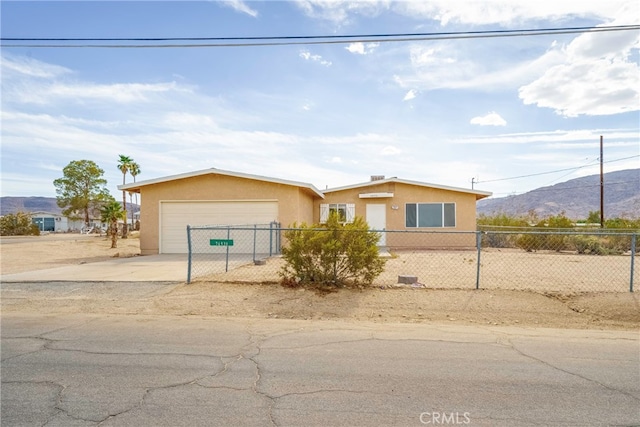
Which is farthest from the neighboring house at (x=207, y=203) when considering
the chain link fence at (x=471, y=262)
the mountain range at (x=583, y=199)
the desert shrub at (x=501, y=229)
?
the mountain range at (x=583, y=199)

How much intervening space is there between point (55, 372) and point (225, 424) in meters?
2.25

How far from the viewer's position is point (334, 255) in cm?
798

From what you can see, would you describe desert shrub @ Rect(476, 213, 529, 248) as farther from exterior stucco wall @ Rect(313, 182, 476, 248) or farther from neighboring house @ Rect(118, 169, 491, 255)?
neighboring house @ Rect(118, 169, 491, 255)

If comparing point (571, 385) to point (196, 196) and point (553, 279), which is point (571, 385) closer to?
point (553, 279)

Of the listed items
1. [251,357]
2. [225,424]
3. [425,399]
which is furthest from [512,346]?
[225,424]

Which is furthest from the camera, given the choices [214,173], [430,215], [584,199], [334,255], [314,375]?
[584,199]

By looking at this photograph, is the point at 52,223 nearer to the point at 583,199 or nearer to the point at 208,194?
the point at 208,194

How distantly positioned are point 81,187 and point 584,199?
132 meters

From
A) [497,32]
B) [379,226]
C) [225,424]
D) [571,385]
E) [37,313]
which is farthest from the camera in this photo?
[379,226]

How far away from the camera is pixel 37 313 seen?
663cm

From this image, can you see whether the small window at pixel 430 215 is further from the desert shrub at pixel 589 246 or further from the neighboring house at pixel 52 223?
the neighboring house at pixel 52 223

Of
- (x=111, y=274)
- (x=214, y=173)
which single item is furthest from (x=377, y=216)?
(x=111, y=274)

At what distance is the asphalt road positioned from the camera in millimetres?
3061

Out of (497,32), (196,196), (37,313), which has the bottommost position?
(37,313)
